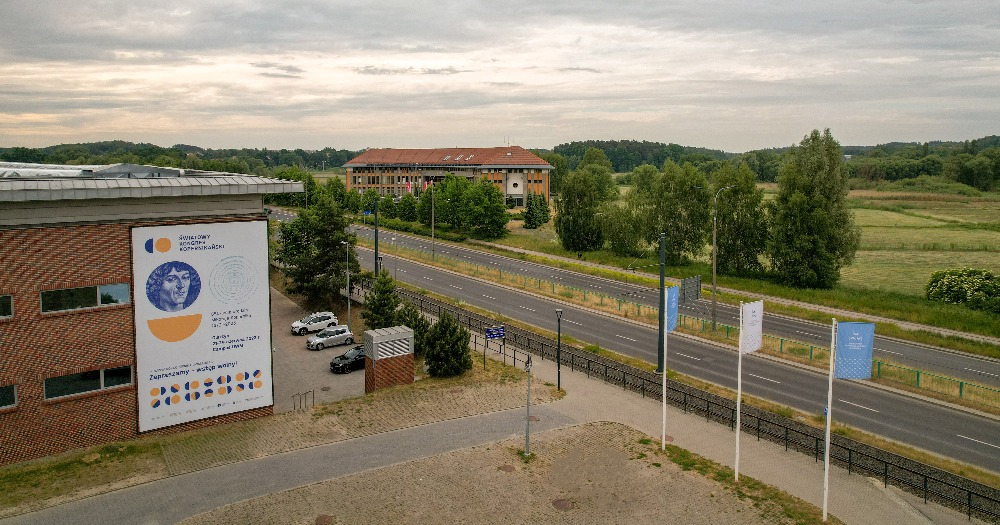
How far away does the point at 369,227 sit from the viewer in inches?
4102

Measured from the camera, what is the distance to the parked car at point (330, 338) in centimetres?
3975

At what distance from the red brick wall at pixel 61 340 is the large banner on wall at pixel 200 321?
564mm

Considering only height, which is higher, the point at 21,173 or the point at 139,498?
the point at 21,173

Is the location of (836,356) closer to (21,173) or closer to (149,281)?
(149,281)

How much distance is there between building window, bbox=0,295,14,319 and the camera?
76.3 feet

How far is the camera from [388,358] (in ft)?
106

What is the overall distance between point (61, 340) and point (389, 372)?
13527mm

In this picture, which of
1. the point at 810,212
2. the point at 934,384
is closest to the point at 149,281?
the point at 934,384

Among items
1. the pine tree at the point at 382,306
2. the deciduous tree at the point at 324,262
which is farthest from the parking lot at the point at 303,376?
the deciduous tree at the point at 324,262

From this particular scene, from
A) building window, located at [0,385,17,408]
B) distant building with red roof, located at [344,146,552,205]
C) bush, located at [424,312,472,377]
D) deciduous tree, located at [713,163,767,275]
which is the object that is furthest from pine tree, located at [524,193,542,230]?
building window, located at [0,385,17,408]

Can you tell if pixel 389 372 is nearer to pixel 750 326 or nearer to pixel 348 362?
pixel 348 362

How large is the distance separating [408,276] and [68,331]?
41.3m

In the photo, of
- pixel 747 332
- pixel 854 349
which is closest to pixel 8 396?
pixel 747 332

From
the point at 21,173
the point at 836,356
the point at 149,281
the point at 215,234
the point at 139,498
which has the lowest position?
the point at 139,498
